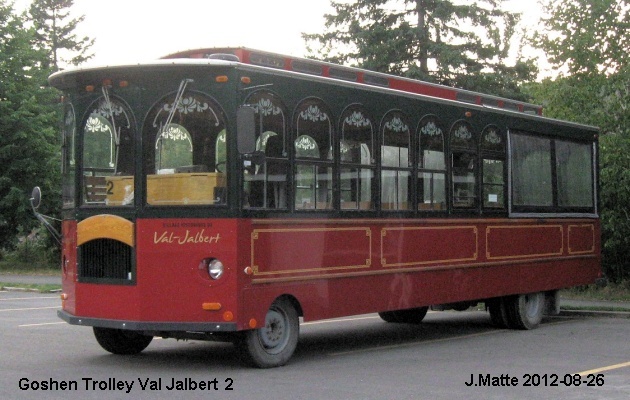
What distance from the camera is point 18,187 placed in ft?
122

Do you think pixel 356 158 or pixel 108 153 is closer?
pixel 108 153

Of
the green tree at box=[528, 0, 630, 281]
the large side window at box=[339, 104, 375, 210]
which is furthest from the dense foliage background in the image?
the large side window at box=[339, 104, 375, 210]

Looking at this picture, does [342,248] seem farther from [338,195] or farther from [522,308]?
[522,308]

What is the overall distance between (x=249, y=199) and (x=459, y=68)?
2155 cm

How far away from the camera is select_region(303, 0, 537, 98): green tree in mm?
31344

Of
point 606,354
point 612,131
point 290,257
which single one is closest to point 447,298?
point 606,354

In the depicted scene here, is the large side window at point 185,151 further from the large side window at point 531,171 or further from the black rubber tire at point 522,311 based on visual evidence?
the black rubber tire at point 522,311

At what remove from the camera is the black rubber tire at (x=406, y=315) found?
679 inches

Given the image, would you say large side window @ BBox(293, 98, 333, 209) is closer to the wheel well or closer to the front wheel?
the wheel well

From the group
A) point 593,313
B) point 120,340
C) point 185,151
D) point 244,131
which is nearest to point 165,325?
point 120,340

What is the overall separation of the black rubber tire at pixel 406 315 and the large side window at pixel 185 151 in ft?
21.9

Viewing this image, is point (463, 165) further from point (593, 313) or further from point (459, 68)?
point (459, 68)

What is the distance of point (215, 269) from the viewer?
1114 cm

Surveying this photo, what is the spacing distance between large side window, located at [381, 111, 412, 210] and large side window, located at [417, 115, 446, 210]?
11.5 inches
